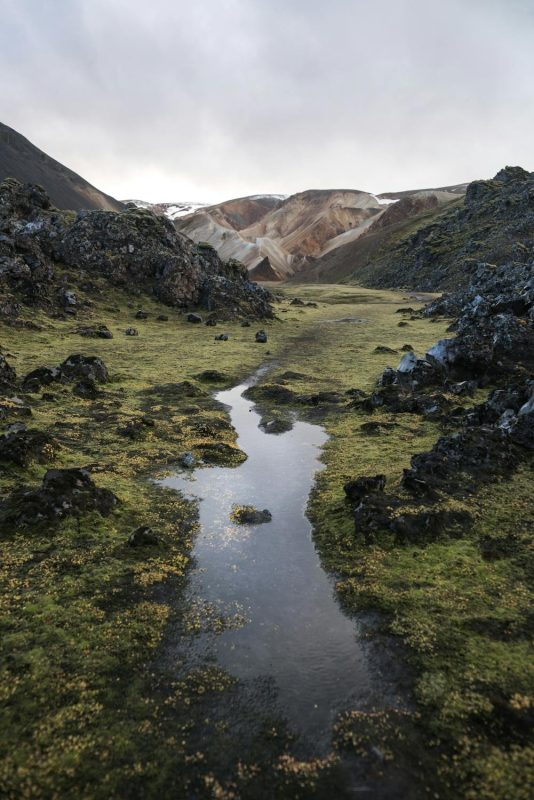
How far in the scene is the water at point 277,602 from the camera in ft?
32.6

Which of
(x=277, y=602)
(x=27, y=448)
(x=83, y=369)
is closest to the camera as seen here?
(x=277, y=602)

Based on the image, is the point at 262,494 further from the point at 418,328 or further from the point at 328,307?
the point at 328,307

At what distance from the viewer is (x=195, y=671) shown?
407 inches

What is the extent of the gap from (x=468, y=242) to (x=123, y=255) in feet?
357

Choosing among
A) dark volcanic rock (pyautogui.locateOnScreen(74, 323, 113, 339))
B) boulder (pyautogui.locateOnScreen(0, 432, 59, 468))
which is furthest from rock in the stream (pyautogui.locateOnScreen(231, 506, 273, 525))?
dark volcanic rock (pyautogui.locateOnScreen(74, 323, 113, 339))

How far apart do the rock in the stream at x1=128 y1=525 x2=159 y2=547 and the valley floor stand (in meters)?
0.23

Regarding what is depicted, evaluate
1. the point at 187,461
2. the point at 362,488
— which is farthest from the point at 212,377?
the point at 362,488

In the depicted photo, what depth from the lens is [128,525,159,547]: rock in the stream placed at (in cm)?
1457

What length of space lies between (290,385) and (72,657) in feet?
87.3

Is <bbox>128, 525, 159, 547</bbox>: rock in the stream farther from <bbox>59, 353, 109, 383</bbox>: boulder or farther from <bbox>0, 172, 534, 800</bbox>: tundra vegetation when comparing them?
<bbox>59, 353, 109, 383</bbox>: boulder

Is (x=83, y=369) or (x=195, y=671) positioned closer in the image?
(x=195, y=671)

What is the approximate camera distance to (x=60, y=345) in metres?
45.1

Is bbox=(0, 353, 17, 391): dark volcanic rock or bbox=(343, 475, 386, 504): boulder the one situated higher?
bbox=(0, 353, 17, 391): dark volcanic rock

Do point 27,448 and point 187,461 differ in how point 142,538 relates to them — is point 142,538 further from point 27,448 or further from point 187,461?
point 27,448
